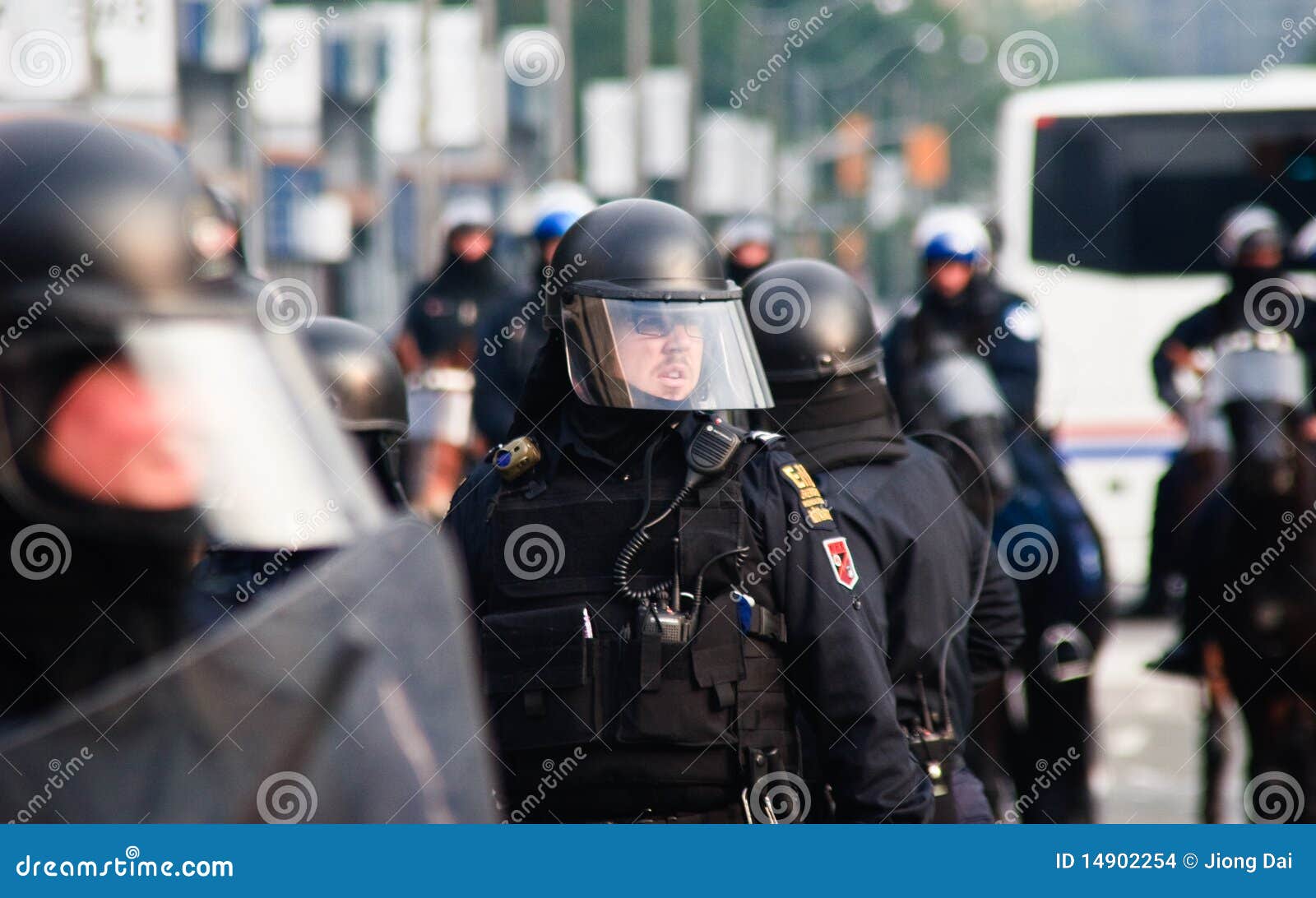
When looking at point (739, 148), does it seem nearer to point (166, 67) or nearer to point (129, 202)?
point (166, 67)

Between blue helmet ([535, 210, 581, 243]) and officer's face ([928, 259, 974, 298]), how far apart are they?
151 cm

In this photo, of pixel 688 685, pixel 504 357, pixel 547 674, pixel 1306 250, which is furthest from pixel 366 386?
pixel 1306 250

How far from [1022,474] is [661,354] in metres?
3.90

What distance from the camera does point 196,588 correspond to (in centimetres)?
135

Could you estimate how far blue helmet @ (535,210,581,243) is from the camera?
25.6 feet

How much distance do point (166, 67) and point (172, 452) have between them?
22.9ft

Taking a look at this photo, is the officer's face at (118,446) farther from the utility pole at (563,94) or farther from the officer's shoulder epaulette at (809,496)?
the utility pole at (563,94)

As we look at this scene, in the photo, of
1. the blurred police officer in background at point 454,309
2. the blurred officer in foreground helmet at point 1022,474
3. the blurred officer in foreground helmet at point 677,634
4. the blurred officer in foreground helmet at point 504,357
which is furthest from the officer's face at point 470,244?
the blurred officer in foreground helmet at point 677,634

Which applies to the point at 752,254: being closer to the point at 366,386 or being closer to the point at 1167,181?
the point at 366,386

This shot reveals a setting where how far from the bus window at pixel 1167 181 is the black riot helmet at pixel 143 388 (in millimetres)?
12749

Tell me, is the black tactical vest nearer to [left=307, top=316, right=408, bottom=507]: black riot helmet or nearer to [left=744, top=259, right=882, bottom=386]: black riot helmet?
[left=744, top=259, right=882, bottom=386]: black riot helmet

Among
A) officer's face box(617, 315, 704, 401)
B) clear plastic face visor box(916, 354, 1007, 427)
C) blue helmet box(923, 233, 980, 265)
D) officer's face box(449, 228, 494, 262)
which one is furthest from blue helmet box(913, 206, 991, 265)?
officer's face box(617, 315, 704, 401)

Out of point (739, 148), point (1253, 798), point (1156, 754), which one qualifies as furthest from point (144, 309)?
point (739, 148)

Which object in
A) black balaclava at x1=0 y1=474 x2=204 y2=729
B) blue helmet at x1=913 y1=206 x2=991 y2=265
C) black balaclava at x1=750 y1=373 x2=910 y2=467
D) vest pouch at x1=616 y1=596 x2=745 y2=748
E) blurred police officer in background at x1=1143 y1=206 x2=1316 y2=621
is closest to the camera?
black balaclava at x1=0 y1=474 x2=204 y2=729
